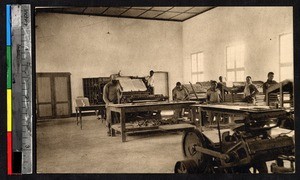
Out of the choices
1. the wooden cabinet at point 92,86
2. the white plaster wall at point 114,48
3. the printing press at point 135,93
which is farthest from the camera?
the wooden cabinet at point 92,86

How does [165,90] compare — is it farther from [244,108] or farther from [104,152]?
[244,108]

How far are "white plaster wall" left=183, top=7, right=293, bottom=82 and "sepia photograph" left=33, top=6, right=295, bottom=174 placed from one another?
0.13ft

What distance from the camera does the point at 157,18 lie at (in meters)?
11.2

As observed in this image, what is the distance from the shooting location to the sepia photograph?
3.51m

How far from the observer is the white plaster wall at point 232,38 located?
8586 millimetres

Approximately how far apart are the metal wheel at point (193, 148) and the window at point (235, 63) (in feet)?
20.8

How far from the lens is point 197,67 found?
12.1 meters

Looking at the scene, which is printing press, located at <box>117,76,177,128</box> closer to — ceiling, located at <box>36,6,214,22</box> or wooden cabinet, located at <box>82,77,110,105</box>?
ceiling, located at <box>36,6,214,22</box>

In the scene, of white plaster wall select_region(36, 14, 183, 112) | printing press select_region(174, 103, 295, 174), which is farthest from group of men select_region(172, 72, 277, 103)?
white plaster wall select_region(36, 14, 183, 112)

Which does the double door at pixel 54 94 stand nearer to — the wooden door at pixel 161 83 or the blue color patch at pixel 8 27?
the wooden door at pixel 161 83

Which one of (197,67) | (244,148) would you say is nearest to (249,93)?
(244,148)

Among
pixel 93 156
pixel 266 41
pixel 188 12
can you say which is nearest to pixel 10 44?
pixel 93 156

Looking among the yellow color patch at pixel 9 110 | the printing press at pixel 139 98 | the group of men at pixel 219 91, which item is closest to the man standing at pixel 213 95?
the group of men at pixel 219 91

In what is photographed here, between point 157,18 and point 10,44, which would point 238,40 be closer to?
point 157,18
